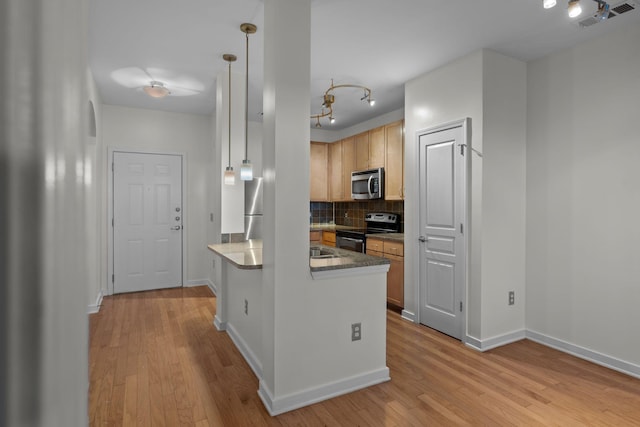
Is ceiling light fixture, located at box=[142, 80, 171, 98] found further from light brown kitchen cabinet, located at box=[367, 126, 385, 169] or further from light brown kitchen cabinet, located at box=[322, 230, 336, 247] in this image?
light brown kitchen cabinet, located at box=[322, 230, 336, 247]

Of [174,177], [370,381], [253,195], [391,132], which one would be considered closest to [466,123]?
[391,132]

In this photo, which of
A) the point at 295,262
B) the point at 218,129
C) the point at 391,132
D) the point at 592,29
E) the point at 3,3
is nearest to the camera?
the point at 3,3

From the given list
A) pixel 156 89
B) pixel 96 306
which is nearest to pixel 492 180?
pixel 156 89

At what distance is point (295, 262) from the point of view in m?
2.13

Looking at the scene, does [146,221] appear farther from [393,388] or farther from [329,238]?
[393,388]

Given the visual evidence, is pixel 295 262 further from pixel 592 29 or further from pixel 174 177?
pixel 174 177

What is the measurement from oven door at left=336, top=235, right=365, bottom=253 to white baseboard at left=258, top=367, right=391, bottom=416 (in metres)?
2.25

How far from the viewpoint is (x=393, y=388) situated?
2.34m

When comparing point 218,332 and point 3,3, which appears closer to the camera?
point 3,3

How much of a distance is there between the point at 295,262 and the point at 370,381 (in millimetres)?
1035

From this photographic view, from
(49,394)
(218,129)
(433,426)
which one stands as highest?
(218,129)

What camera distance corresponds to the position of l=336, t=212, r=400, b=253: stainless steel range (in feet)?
15.2

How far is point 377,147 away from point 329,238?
1.59 meters

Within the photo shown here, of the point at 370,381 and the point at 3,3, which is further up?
Result: the point at 3,3
